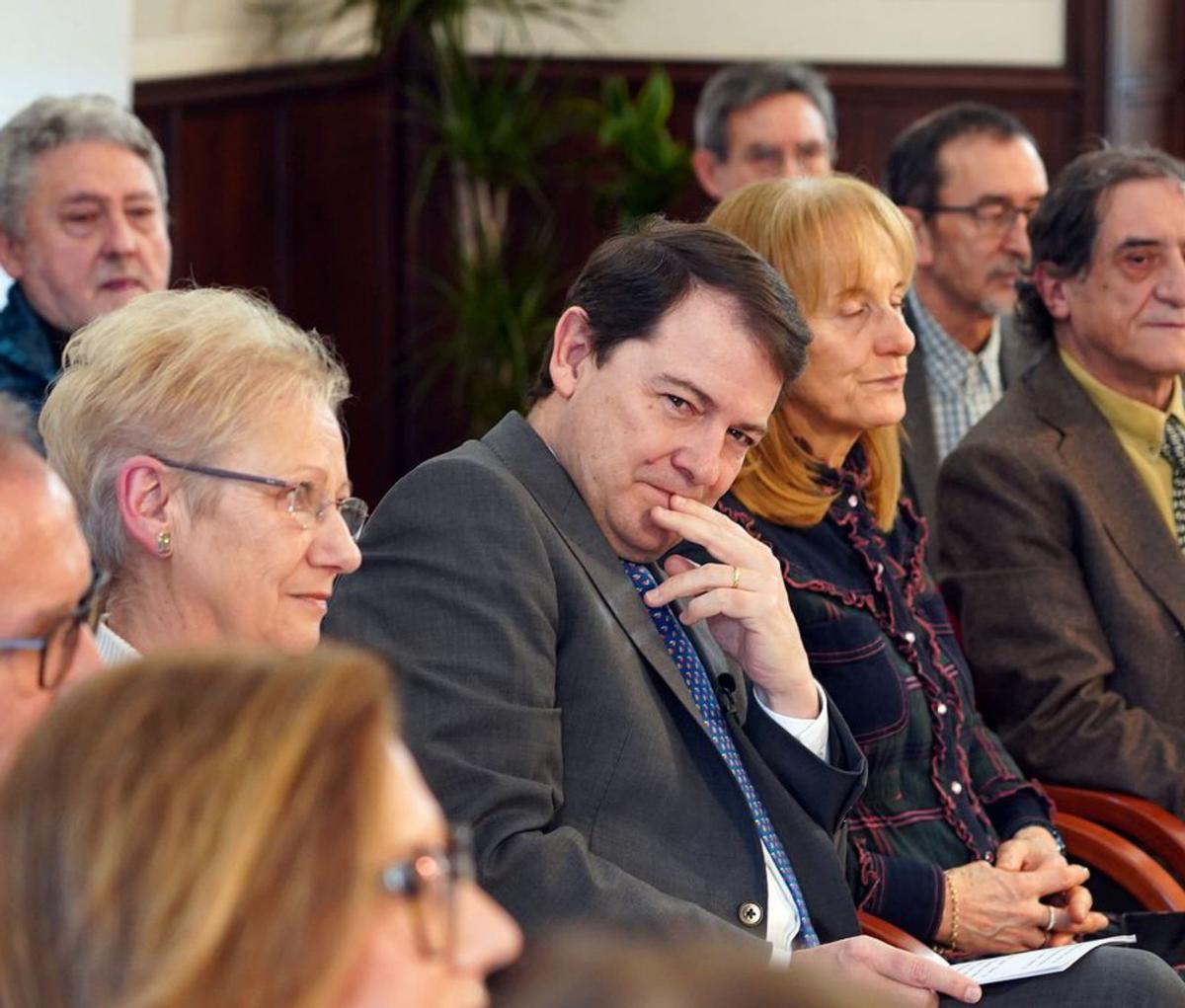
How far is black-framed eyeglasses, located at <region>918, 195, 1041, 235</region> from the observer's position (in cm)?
447

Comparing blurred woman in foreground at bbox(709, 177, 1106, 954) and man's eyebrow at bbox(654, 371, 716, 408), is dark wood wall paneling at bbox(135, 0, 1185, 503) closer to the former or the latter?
blurred woman in foreground at bbox(709, 177, 1106, 954)

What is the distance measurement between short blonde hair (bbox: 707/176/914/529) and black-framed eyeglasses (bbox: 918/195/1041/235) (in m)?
1.67

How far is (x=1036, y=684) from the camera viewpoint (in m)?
3.21

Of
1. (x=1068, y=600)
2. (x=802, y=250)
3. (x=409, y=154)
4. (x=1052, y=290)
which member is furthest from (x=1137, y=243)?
(x=409, y=154)

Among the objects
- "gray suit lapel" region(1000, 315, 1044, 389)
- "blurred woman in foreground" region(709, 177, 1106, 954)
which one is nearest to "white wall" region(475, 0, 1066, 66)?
"gray suit lapel" region(1000, 315, 1044, 389)

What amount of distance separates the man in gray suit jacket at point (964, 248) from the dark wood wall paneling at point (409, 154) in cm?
204

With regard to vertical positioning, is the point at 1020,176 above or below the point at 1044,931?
above

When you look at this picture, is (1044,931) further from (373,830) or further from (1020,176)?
(1020,176)

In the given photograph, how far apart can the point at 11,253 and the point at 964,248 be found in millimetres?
2066

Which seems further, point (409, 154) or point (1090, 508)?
point (409, 154)

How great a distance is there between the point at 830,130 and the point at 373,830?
4.50m

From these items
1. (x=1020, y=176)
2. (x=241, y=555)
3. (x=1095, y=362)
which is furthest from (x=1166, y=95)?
(x=241, y=555)

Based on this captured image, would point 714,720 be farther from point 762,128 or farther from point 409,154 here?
point 409,154

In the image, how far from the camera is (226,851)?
0.92 m
